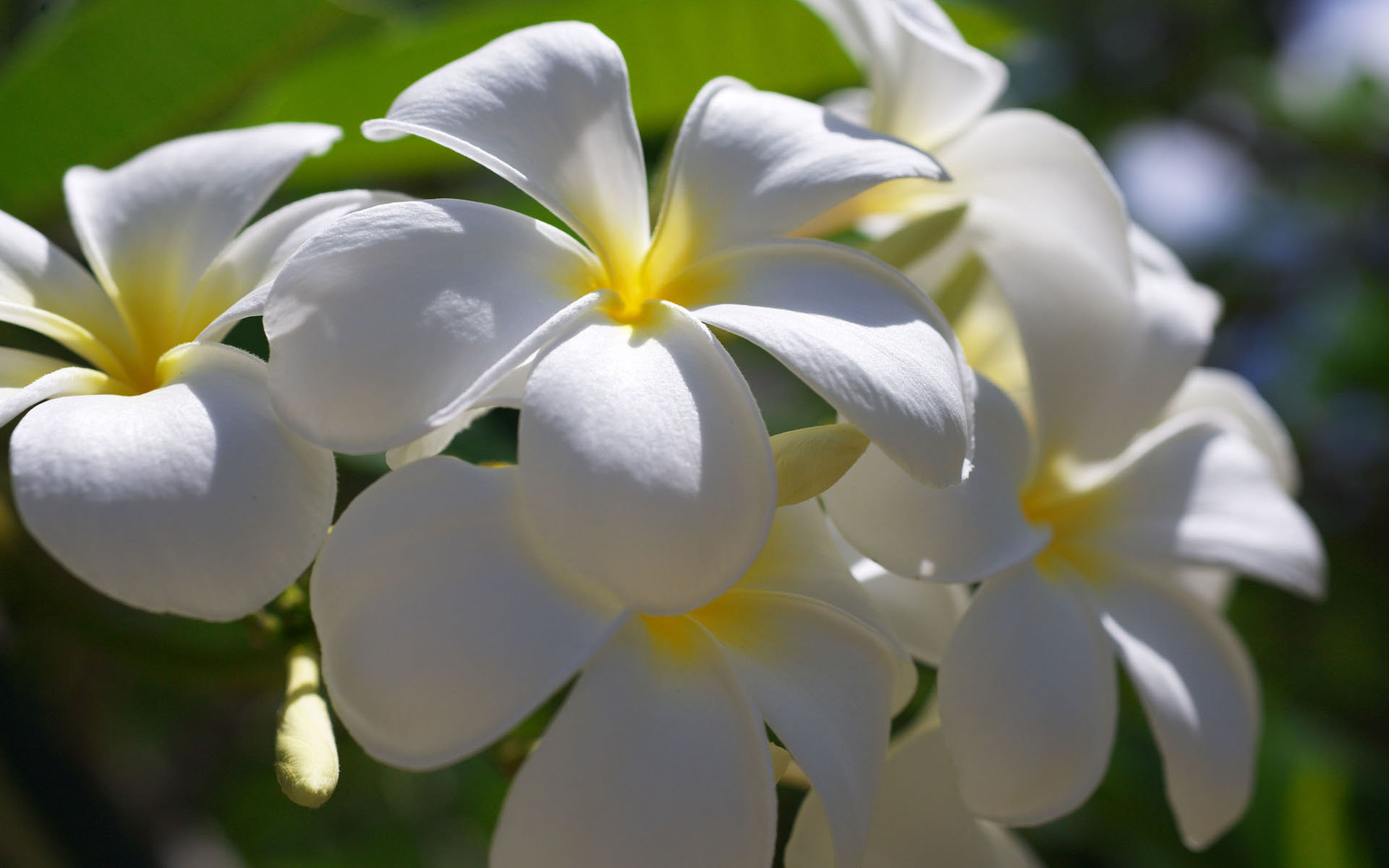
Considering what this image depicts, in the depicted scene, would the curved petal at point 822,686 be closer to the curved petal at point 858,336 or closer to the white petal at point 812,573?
the white petal at point 812,573

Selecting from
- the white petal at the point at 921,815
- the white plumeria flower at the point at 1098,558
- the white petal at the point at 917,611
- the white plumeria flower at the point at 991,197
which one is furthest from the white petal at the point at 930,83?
the white petal at the point at 921,815

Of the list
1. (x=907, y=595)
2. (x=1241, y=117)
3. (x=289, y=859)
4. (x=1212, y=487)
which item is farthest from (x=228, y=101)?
(x=1241, y=117)

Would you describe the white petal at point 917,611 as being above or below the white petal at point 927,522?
below

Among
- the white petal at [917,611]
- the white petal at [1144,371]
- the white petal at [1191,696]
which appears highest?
the white petal at [1144,371]

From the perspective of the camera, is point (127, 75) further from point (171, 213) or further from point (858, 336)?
point (858, 336)

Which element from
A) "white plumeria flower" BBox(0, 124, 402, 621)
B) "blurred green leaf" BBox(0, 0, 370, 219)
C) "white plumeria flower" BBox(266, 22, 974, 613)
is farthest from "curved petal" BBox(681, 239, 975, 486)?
"blurred green leaf" BBox(0, 0, 370, 219)

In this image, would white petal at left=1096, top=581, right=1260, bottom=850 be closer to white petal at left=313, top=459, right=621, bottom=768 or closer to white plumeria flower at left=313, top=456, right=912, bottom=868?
white plumeria flower at left=313, top=456, right=912, bottom=868
